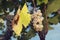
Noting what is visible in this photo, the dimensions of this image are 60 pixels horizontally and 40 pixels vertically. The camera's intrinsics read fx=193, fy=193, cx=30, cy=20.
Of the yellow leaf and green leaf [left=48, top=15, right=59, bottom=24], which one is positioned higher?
green leaf [left=48, top=15, right=59, bottom=24]

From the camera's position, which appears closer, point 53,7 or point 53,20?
point 53,7

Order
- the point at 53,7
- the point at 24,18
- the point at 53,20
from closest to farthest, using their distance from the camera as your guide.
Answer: the point at 24,18 < the point at 53,7 < the point at 53,20

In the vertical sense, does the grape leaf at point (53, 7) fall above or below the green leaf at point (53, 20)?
below

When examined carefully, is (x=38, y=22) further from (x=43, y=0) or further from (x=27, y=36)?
(x=27, y=36)

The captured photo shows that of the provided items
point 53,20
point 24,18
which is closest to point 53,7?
point 53,20

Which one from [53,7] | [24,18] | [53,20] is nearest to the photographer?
[24,18]

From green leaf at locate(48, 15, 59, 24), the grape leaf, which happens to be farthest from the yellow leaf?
green leaf at locate(48, 15, 59, 24)

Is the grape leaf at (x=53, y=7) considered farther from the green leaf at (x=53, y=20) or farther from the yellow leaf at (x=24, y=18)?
the yellow leaf at (x=24, y=18)

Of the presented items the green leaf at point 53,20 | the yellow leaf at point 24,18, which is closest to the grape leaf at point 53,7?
the green leaf at point 53,20

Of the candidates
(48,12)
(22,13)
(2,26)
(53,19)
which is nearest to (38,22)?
(22,13)

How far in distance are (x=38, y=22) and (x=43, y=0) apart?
0.72 ft

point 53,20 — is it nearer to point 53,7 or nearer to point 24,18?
point 53,7

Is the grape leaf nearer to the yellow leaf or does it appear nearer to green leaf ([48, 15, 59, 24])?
green leaf ([48, 15, 59, 24])

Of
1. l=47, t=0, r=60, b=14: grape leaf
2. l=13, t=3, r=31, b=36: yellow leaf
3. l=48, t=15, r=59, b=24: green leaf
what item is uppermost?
l=48, t=15, r=59, b=24: green leaf
